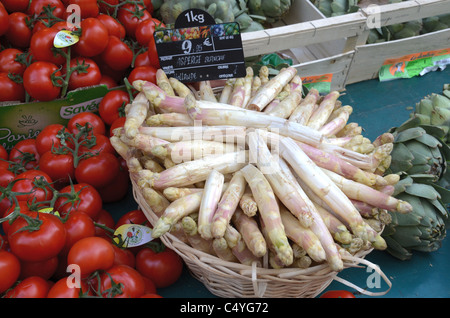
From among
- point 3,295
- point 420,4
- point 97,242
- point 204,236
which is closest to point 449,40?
point 420,4

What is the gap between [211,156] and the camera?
1612 millimetres

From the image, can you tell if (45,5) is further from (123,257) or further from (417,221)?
(417,221)

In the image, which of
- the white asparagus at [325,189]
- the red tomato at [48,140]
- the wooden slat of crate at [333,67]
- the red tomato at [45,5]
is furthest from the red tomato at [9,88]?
the wooden slat of crate at [333,67]

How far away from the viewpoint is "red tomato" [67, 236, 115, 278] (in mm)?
1407

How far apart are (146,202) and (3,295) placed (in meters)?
0.60

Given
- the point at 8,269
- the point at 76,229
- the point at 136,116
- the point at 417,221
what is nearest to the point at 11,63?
the point at 136,116

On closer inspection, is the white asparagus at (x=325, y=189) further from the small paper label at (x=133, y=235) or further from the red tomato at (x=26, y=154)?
the red tomato at (x=26, y=154)

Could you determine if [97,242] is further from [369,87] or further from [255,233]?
[369,87]

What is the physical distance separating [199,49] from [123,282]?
1.18 metres

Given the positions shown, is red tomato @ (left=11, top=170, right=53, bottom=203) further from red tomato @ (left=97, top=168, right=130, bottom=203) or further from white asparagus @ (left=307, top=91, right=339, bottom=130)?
white asparagus @ (left=307, top=91, right=339, bottom=130)

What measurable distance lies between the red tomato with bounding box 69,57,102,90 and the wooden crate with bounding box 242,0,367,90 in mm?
911

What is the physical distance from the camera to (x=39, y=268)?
4.95 feet

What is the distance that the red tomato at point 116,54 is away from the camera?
90.0 inches

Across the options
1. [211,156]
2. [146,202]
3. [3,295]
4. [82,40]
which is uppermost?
[82,40]
